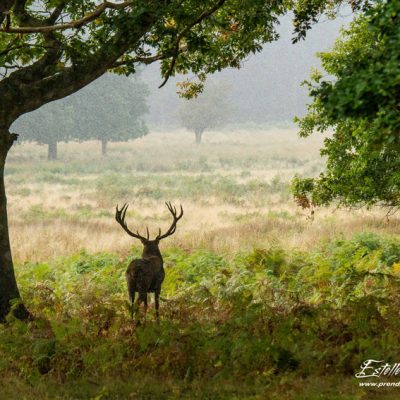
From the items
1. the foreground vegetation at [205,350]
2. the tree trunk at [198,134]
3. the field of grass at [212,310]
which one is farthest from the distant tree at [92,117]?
the foreground vegetation at [205,350]

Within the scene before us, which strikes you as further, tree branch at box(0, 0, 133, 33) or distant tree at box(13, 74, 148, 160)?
distant tree at box(13, 74, 148, 160)

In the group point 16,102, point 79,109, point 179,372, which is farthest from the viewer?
point 79,109

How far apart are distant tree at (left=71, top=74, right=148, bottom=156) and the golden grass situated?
2821 millimetres

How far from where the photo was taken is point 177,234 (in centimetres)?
2381

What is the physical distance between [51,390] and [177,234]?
16296 mm

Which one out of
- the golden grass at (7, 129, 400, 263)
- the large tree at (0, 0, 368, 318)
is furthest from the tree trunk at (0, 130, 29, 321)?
the golden grass at (7, 129, 400, 263)

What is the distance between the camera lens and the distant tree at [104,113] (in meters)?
74.9

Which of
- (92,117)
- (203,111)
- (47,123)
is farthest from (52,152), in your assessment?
(203,111)

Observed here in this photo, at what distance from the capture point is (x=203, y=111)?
101438mm

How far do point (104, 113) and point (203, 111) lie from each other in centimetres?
2893

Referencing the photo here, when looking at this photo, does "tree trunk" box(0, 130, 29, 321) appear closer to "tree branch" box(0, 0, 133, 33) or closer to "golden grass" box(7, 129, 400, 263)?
"tree branch" box(0, 0, 133, 33)

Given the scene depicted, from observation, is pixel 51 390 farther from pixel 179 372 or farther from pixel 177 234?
pixel 177 234

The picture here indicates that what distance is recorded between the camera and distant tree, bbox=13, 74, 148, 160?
69688 millimetres

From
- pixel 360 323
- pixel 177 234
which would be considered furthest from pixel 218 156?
pixel 360 323
